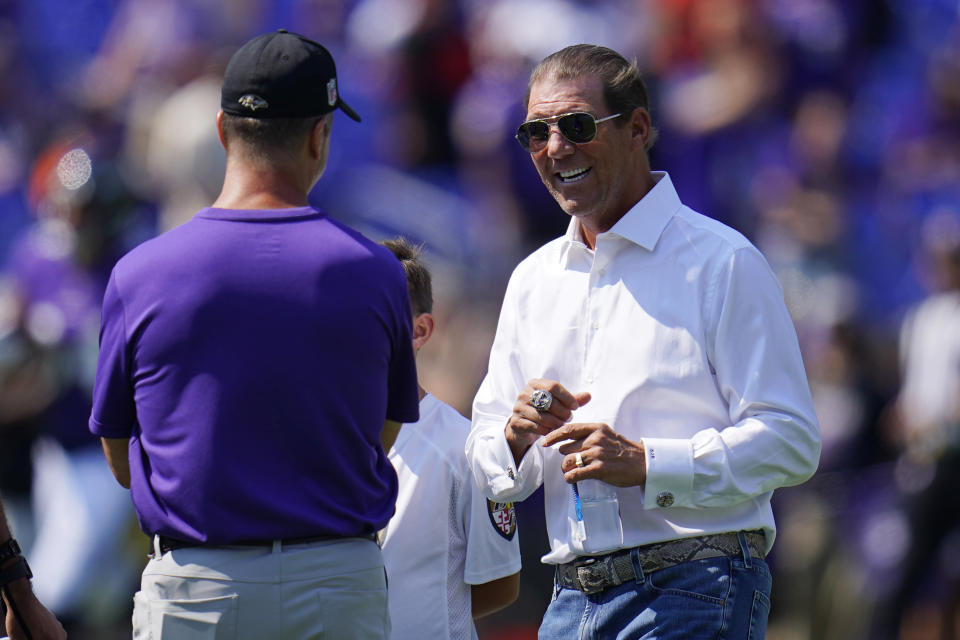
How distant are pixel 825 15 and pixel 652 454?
5398 millimetres

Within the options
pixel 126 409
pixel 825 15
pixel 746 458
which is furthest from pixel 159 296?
pixel 825 15

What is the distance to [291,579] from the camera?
8.20 feet

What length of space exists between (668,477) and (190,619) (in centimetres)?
104

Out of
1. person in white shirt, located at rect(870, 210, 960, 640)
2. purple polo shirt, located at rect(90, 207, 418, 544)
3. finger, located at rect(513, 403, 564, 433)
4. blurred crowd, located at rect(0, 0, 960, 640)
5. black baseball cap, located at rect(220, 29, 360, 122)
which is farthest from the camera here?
blurred crowd, located at rect(0, 0, 960, 640)

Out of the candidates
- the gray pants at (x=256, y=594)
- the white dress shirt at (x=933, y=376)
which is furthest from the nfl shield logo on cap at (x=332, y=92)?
the white dress shirt at (x=933, y=376)

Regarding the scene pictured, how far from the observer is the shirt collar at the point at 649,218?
309 cm

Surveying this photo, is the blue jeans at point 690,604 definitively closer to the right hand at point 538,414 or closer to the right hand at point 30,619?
the right hand at point 538,414

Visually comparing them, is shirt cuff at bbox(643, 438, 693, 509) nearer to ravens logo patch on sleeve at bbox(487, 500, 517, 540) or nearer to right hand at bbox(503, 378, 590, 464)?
right hand at bbox(503, 378, 590, 464)

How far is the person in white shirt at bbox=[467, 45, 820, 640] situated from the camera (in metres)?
2.86

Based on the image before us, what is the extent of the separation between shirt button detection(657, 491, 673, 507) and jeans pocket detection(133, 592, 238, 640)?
3.06ft

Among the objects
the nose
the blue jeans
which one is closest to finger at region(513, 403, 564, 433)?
the blue jeans

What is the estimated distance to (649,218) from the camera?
3123 millimetres

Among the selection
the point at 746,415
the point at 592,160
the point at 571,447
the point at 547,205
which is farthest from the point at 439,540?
the point at 547,205

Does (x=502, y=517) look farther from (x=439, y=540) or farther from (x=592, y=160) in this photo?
(x=592, y=160)
